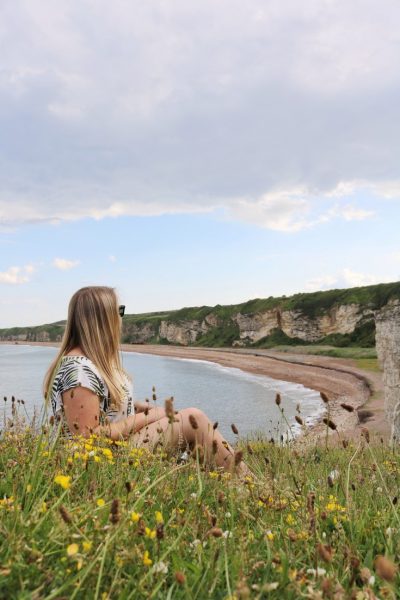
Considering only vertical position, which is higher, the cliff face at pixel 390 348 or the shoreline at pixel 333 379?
the cliff face at pixel 390 348

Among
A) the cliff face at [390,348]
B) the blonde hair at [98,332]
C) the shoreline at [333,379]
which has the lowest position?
the shoreline at [333,379]

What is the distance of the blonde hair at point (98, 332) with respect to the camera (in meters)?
4.53

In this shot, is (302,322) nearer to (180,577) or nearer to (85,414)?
(85,414)

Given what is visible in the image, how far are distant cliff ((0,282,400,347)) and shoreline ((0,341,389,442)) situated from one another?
5813 millimetres

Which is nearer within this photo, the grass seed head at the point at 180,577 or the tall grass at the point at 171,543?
the grass seed head at the point at 180,577

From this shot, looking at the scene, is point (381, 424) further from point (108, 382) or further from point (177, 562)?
point (177, 562)

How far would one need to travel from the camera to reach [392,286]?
65.1 metres

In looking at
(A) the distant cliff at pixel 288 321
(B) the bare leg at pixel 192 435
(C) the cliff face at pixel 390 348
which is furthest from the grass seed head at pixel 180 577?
(A) the distant cliff at pixel 288 321

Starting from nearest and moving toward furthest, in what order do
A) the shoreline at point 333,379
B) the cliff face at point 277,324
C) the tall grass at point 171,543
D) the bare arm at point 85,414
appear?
the tall grass at point 171,543, the bare arm at point 85,414, the shoreline at point 333,379, the cliff face at point 277,324

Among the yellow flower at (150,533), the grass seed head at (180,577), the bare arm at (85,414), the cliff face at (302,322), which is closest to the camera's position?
the grass seed head at (180,577)

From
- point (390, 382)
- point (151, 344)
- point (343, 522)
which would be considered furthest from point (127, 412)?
point (151, 344)

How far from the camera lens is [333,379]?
134 ft

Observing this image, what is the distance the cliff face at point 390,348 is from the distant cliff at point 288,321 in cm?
3498

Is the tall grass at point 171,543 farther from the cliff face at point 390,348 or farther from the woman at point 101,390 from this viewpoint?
the cliff face at point 390,348
